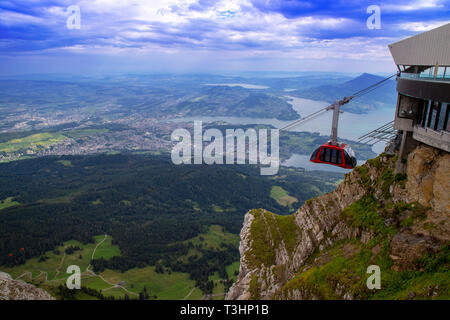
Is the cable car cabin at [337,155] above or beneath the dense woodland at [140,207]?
above

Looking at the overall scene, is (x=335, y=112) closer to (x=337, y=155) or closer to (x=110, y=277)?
(x=337, y=155)

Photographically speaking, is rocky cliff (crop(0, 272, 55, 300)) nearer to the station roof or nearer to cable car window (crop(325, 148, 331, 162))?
cable car window (crop(325, 148, 331, 162))

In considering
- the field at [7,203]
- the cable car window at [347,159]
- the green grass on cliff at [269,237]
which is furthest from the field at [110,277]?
the cable car window at [347,159]

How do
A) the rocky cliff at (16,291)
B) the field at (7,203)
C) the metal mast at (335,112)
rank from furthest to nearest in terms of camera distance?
the field at (7,203), the rocky cliff at (16,291), the metal mast at (335,112)

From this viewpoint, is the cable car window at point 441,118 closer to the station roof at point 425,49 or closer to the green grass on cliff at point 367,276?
the station roof at point 425,49

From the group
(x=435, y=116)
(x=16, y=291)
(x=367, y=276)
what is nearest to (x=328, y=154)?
(x=435, y=116)
